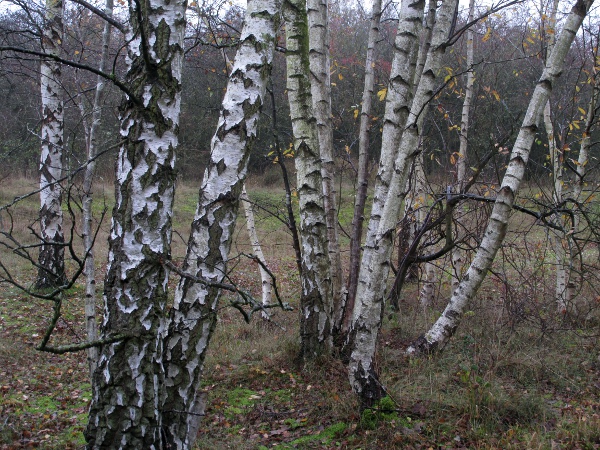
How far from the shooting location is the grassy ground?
145 inches

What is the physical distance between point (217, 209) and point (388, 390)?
7.90 feet

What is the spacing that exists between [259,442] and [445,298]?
5249 mm

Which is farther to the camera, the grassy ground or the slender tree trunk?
the slender tree trunk

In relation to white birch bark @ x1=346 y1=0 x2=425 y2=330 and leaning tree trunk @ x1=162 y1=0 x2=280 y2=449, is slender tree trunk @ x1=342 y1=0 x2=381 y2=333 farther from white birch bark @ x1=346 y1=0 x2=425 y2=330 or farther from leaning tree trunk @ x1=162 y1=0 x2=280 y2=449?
leaning tree trunk @ x1=162 y1=0 x2=280 y2=449

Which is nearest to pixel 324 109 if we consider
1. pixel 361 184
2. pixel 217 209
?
pixel 361 184

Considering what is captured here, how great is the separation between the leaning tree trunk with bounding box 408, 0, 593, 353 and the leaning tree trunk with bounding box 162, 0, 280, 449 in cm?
260

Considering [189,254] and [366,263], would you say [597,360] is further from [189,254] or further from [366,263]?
[189,254]

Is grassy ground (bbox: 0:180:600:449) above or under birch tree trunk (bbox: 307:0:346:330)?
under

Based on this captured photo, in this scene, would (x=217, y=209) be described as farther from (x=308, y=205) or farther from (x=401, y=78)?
(x=401, y=78)

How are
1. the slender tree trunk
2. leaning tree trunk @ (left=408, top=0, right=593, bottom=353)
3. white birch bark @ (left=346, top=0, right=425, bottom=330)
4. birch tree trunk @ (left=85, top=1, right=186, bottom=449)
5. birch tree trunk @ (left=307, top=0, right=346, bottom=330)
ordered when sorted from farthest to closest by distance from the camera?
1. the slender tree trunk
2. birch tree trunk @ (left=307, top=0, right=346, bottom=330)
3. leaning tree trunk @ (left=408, top=0, right=593, bottom=353)
4. white birch bark @ (left=346, top=0, right=425, bottom=330)
5. birch tree trunk @ (left=85, top=1, right=186, bottom=449)

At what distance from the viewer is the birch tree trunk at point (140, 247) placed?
7.47 ft

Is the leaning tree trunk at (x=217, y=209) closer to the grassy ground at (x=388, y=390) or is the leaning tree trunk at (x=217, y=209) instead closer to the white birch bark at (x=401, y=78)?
the grassy ground at (x=388, y=390)

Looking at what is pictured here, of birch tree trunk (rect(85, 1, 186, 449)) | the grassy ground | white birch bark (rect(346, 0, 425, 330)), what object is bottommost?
the grassy ground

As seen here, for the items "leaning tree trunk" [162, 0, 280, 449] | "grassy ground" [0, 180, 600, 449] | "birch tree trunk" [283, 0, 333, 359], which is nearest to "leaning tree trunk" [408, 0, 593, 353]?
"grassy ground" [0, 180, 600, 449]
